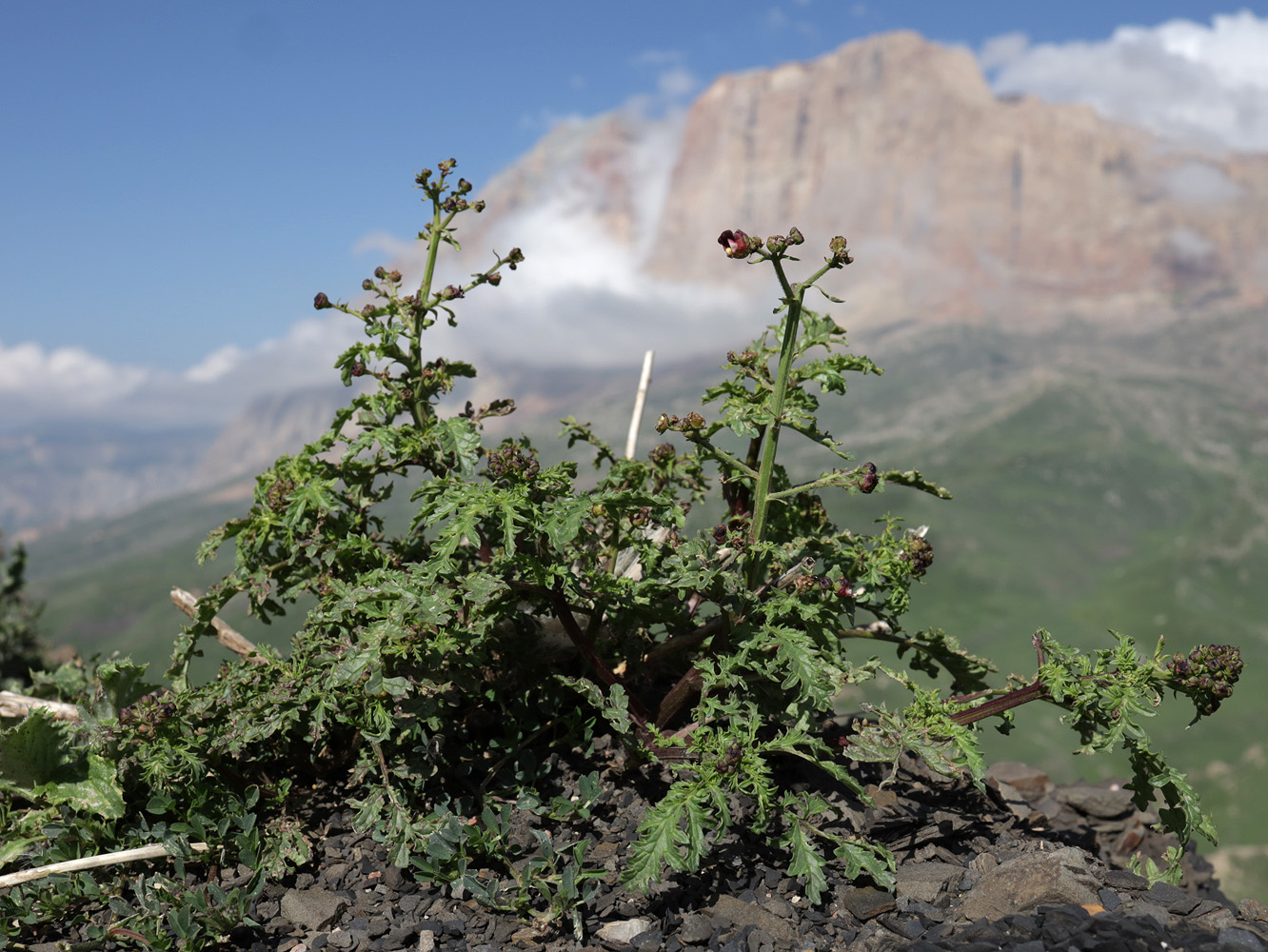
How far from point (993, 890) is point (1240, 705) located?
573ft

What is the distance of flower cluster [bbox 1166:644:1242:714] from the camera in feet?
14.3

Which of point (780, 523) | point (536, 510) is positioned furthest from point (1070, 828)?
point (536, 510)

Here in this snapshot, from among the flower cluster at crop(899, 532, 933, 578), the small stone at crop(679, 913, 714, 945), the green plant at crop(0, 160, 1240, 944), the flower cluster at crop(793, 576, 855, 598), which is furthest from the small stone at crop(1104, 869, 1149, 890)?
the small stone at crop(679, 913, 714, 945)

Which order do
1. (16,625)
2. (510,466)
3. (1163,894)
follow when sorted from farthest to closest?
(16,625) → (510,466) → (1163,894)

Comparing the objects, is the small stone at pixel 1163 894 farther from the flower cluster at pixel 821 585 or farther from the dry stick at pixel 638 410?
the dry stick at pixel 638 410

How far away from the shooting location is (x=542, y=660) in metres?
5.80

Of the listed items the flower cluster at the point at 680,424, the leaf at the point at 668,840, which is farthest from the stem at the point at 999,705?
the flower cluster at the point at 680,424

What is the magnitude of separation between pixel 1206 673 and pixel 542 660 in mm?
3742

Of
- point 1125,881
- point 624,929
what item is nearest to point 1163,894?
point 1125,881

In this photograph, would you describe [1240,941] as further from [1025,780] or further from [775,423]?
[1025,780]

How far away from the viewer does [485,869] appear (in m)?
5.04

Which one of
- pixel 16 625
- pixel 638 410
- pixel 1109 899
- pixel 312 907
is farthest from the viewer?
pixel 16 625

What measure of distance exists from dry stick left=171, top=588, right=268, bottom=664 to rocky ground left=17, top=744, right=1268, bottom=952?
1757 millimetres

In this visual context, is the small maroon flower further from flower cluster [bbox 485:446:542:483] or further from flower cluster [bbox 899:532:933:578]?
flower cluster [bbox 899:532:933:578]
